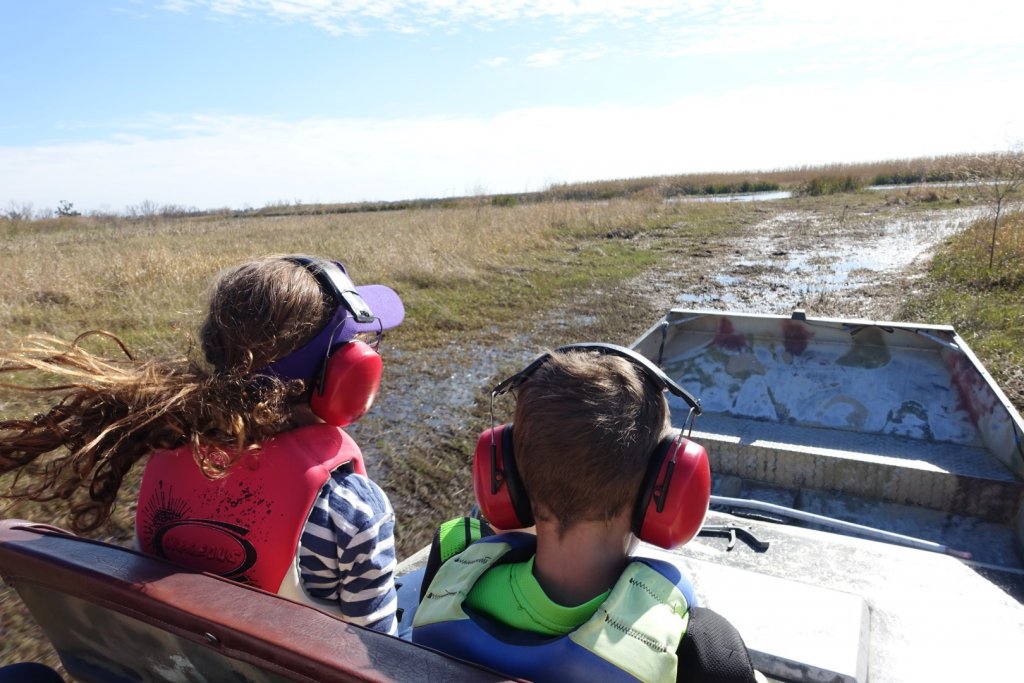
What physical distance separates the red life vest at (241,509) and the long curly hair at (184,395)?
58 millimetres

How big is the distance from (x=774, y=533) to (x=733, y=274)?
462 inches

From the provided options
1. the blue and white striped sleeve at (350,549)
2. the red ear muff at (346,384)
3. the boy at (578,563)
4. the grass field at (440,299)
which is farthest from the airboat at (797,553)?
the grass field at (440,299)

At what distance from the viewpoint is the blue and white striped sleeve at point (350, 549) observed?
166cm

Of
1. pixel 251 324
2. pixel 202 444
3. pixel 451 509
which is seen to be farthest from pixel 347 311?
pixel 451 509

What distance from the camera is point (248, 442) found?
164cm

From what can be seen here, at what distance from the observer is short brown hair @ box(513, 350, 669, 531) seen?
→ 53.0 inches

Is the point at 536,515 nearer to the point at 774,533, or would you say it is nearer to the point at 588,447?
the point at 588,447

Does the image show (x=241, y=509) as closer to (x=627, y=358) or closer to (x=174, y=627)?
(x=174, y=627)

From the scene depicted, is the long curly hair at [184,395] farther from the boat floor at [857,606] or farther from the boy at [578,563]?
the boat floor at [857,606]

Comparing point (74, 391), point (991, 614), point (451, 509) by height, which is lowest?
point (451, 509)

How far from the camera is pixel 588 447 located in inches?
52.8

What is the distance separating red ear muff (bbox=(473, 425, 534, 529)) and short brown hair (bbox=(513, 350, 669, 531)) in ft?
0.30

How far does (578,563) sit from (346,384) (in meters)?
0.74

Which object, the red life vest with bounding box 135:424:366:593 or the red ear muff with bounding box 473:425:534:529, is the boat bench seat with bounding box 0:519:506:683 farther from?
the red ear muff with bounding box 473:425:534:529
